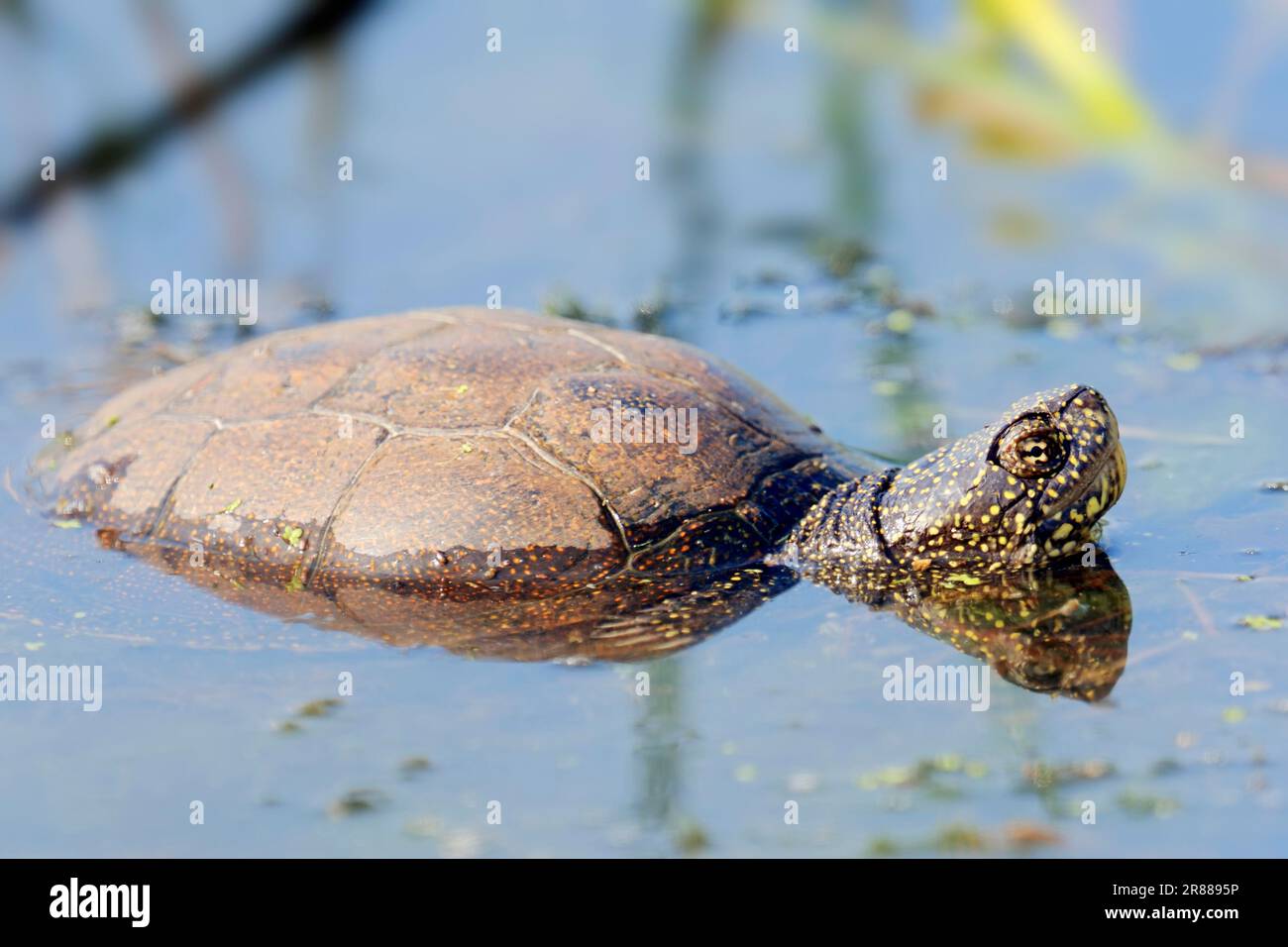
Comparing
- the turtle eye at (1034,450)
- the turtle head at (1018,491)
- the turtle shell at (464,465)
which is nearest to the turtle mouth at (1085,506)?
the turtle head at (1018,491)

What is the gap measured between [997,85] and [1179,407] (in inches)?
155

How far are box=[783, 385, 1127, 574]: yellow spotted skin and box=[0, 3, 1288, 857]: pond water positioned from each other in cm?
35

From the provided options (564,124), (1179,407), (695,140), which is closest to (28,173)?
(564,124)

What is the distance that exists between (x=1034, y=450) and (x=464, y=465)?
2037 millimetres

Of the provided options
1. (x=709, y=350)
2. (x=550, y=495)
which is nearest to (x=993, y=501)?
(x=550, y=495)

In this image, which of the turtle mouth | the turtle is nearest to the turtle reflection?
the turtle

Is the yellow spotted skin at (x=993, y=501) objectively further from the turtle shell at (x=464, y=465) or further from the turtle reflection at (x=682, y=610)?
the turtle shell at (x=464, y=465)

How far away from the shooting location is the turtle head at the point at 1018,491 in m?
5.62

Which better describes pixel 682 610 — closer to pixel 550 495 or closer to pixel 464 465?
pixel 550 495

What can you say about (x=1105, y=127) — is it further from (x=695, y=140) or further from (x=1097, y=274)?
(x=695, y=140)

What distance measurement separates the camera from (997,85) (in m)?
10.6

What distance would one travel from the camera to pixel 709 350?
824 cm

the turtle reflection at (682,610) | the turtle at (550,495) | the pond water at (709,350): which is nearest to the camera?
the pond water at (709,350)

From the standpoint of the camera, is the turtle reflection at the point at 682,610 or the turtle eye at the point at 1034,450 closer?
the turtle reflection at the point at 682,610
